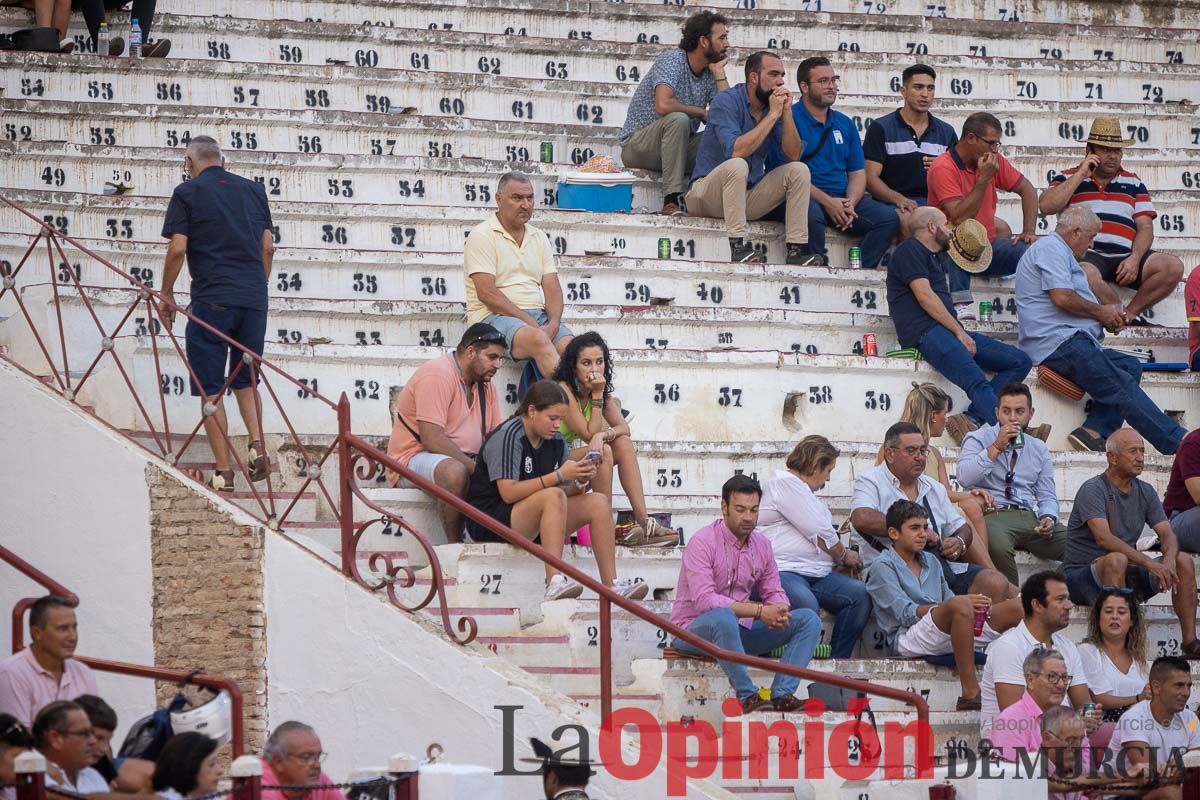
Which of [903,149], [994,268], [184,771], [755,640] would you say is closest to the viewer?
[184,771]

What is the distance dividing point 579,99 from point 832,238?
8.11 ft

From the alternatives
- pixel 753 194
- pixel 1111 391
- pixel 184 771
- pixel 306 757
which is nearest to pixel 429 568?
pixel 306 757

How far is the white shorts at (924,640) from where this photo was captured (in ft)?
36.7

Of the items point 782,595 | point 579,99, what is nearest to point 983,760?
point 782,595

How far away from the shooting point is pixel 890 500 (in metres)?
11.9

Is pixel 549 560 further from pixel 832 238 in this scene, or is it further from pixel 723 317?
pixel 832 238

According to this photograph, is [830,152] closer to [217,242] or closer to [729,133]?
[729,133]

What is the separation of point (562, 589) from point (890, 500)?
6.57ft

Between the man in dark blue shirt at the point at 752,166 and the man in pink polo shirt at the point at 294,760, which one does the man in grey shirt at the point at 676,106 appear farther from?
the man in pink polo shirt at the point at 294,760

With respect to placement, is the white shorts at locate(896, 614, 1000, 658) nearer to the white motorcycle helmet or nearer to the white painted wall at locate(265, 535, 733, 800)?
the white painted wall at locate(265, 535, 733, 800)

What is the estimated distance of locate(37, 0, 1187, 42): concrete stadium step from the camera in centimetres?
1738

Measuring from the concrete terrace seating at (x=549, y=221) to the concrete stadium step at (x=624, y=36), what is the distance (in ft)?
0.07

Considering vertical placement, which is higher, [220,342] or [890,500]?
[220,342]

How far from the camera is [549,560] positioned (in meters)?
10.2
